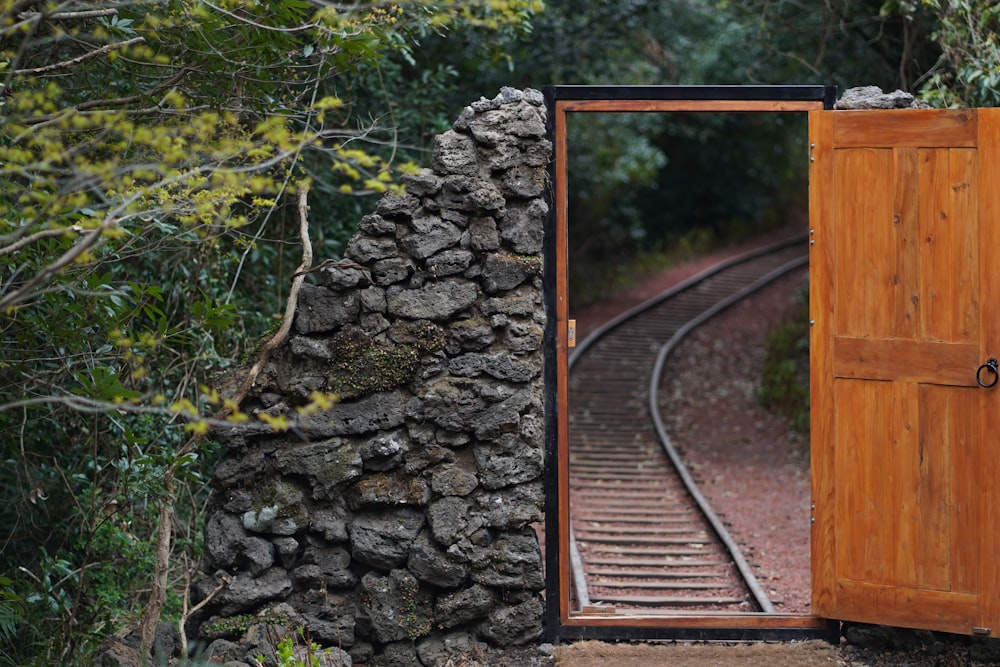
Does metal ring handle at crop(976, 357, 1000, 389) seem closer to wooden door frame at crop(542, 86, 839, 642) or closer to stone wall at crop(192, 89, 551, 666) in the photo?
wooden door frame at crop(542, 86, 839, 642)

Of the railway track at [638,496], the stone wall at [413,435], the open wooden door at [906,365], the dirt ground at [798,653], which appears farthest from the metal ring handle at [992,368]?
the railway track at [638,496]

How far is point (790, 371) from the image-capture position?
1367 centimetres

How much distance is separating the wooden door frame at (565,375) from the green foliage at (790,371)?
24.0 ft

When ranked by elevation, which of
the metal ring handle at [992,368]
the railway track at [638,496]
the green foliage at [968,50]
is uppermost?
the green foliage at [968,50]

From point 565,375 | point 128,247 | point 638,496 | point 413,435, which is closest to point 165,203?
point 128,247

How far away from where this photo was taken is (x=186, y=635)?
16.6 ft

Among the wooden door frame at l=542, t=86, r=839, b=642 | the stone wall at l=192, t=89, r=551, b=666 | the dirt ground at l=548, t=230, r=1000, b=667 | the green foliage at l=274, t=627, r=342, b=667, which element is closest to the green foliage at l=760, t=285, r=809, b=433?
the dirt ground at l=548, t=230, r=1000, b=667

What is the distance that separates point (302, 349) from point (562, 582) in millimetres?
1837

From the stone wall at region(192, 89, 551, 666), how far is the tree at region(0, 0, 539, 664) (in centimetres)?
31

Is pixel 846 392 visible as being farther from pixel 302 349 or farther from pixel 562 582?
pixel 302 349

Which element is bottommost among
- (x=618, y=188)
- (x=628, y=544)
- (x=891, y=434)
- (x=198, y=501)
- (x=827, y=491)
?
(x=628, y=544)

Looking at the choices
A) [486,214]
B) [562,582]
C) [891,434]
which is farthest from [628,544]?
[486,214]

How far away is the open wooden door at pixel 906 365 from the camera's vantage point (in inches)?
192

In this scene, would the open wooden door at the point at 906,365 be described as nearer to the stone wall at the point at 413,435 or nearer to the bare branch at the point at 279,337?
the stone wall at the point at 413,435
